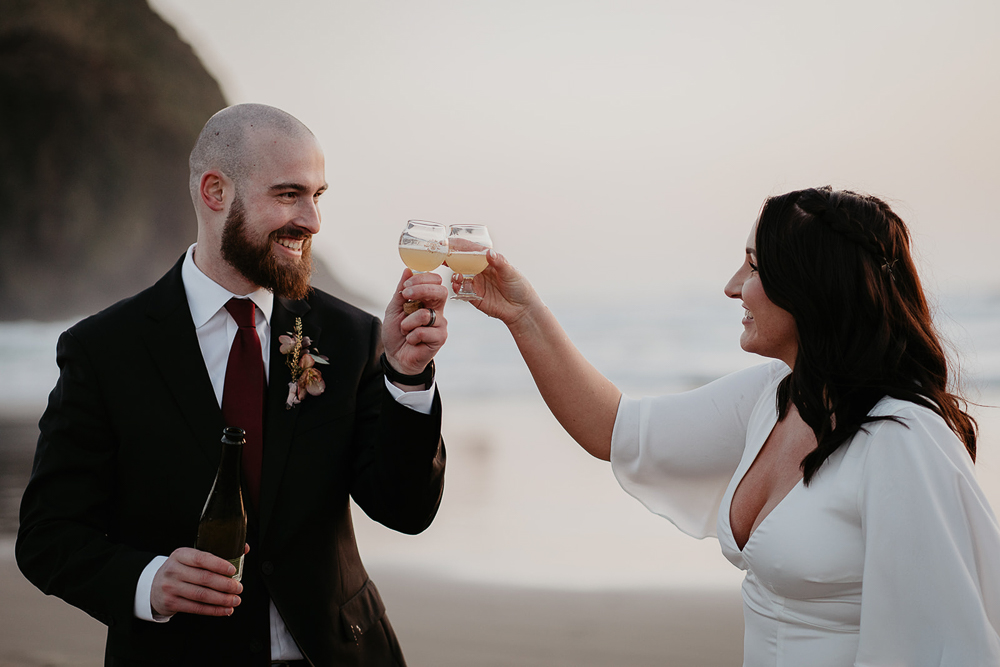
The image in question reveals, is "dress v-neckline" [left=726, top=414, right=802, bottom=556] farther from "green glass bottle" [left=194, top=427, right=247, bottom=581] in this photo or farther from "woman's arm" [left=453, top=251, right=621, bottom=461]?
"green glass bottle" [left=194, top=427, right=247, bottom=581]

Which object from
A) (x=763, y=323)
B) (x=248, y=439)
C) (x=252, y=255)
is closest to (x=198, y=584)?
(x=248, y=439)

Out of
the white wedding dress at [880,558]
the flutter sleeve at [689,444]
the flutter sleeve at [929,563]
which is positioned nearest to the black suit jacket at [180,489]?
the flutter sleeve at [689,444]

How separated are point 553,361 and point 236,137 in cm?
91

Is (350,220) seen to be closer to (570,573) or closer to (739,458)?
(570,573)

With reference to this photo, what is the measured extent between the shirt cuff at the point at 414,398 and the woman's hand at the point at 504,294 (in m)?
0.38

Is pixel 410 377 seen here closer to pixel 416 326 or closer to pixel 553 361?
pixel 416 326

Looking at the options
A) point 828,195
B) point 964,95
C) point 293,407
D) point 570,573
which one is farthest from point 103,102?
point 964,95

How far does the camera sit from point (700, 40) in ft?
19.9

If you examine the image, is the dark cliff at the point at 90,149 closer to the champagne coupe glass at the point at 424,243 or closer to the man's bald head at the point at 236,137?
the man's bald head at the point at 236,137

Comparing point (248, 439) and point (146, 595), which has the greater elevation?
point (248, 439)

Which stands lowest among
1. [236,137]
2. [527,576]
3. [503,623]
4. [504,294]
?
[503,623]

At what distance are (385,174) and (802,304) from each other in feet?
18.0

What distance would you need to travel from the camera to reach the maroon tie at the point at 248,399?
64.2 inches

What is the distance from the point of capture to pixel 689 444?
1992 millimetres
